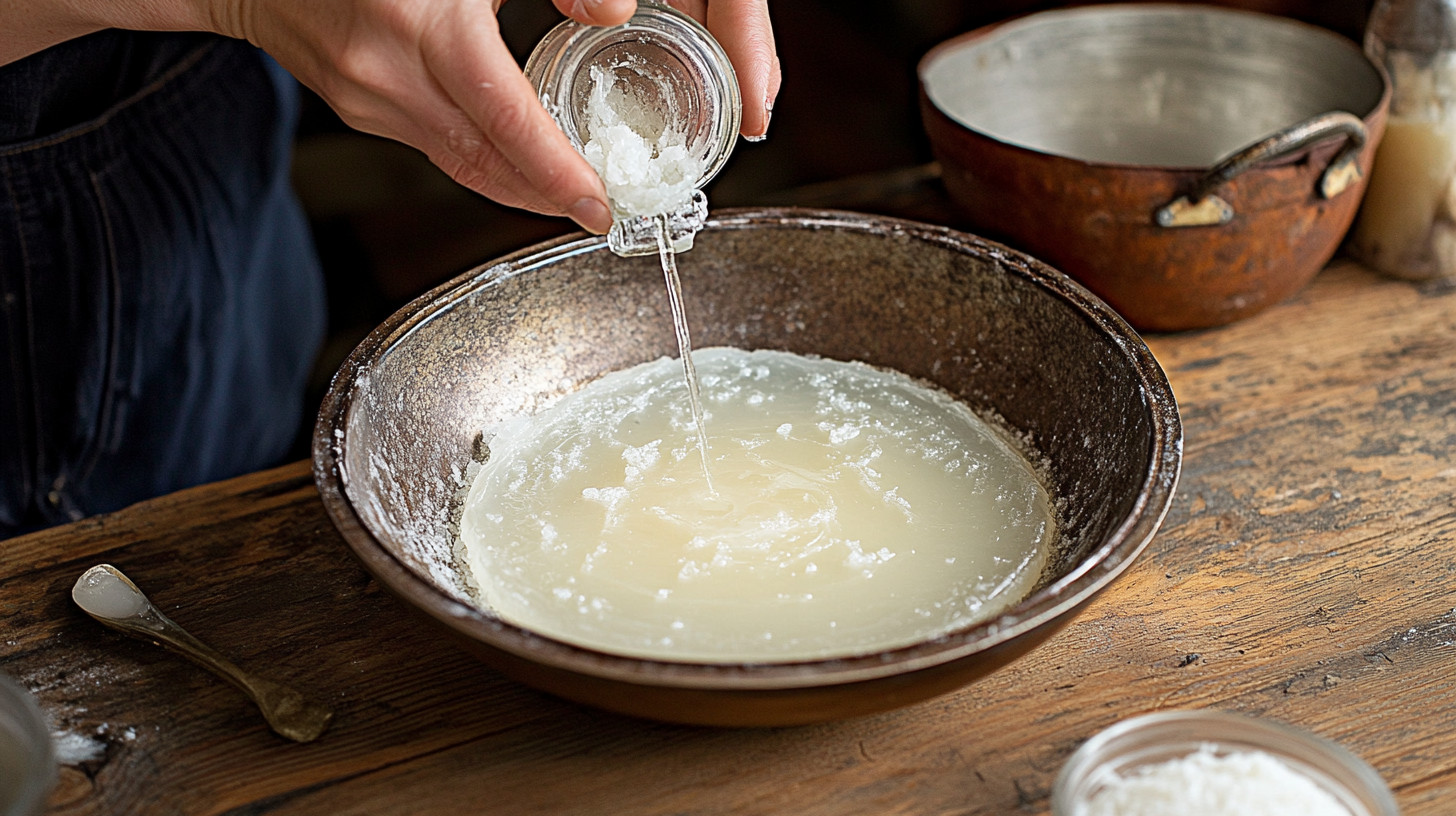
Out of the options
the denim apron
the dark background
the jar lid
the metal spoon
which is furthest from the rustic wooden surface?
the dark background

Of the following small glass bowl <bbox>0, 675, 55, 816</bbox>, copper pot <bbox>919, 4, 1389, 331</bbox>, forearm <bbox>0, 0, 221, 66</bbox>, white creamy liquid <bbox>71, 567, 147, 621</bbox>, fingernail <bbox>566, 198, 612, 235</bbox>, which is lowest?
white creamy liquid <bbox>71, 567, 147, 621</bbox>

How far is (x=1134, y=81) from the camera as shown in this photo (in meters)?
1.61

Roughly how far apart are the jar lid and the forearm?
0.28 meters

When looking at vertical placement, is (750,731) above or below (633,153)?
below

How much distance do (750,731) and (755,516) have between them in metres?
0.22

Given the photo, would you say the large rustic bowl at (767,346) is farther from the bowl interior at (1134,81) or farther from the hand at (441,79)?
the bowl interior at (1134,81)

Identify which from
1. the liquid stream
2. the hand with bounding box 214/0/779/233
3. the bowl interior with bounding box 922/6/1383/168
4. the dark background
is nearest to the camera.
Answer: the hand with bounding box 214/0/779/233

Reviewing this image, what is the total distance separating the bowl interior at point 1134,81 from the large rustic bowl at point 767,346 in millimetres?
467

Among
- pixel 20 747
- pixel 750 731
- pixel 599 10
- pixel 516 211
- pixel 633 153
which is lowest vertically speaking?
pixel 516 211

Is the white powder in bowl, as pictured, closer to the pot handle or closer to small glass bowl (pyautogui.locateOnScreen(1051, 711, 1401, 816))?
small glass bowl (pyautogui.locateOnScreen(1051, 711, 1401, 816))

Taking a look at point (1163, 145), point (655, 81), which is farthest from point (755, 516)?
point (1163, 145)

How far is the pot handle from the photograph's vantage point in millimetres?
1174

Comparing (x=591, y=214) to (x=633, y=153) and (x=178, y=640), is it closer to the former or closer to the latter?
(x=633, y=153)

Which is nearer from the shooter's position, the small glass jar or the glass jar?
the small glass jar
